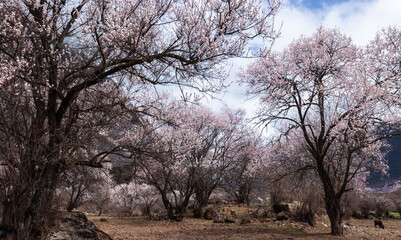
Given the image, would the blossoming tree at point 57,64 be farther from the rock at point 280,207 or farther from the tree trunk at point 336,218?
the rock at point 280,207

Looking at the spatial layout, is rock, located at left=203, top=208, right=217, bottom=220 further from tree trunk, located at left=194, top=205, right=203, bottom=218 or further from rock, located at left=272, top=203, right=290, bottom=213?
rock, located at left=272, top=203, right=290, bottom=213

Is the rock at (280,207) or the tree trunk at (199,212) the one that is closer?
the rock at (280,207)

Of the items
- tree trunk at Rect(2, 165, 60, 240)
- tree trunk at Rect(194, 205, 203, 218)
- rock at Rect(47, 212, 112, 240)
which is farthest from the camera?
tree trunk at Rect(194, 205, 203, 218)

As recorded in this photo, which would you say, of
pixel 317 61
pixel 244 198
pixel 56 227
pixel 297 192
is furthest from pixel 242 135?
pixel 56 227

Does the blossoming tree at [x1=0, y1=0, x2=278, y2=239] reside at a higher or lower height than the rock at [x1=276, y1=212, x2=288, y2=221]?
higher

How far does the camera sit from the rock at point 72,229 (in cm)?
541

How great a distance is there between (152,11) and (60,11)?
204 centimetres

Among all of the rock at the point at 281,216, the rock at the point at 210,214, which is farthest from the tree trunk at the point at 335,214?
the rock at the point at 210,214

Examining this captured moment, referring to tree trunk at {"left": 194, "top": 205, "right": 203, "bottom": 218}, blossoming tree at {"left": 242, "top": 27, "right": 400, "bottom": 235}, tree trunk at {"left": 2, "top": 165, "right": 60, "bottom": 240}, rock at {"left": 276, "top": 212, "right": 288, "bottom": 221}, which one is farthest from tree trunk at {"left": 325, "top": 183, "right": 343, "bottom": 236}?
tree trunk at {"left": 2, "top": 165, "right": 60, "bottom": 240}

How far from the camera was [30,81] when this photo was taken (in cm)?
470

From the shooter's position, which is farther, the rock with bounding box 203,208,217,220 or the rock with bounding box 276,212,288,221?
the rock with bounding box 203,208,217,220

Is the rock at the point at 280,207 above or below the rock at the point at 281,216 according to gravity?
above

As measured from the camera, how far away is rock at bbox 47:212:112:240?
17.7ft

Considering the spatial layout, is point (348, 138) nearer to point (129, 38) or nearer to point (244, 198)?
point (129, 38)
